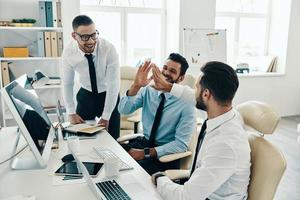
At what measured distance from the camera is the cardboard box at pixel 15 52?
365 centimetres

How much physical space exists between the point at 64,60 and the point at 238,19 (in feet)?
12.8

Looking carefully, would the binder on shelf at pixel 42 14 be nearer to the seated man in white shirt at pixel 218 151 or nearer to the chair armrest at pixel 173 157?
the chair armrest at pixel 173 157

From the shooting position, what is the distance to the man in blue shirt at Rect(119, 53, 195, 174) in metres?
2.00

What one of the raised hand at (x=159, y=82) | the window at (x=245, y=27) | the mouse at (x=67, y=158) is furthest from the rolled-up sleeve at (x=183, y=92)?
the window at (x=245, y=27)

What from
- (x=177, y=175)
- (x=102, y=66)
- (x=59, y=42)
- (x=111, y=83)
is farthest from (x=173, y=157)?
(x=59, y=42)

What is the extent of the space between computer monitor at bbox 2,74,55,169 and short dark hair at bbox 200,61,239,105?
86cm

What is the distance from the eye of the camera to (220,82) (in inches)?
52.5

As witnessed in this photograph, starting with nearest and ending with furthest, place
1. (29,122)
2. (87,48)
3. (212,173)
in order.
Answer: (212,173) → (29,122) → (87,48)

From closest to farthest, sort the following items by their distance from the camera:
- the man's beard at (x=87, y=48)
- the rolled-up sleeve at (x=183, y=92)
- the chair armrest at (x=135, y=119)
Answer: the rolled-up sleeve at (x=183, y=92) → the man's beard at (x=87, y=48) → the chair armrest at (x=135, y=119)

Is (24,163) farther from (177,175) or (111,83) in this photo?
(111,83)

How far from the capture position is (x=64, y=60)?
2545mm

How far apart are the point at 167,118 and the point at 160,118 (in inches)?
2.1

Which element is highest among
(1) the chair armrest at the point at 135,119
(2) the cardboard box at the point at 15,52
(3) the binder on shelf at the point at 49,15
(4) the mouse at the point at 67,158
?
(3) the binder on shelf at the point at 49,15

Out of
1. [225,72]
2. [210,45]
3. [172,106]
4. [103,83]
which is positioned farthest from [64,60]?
[210,45]
